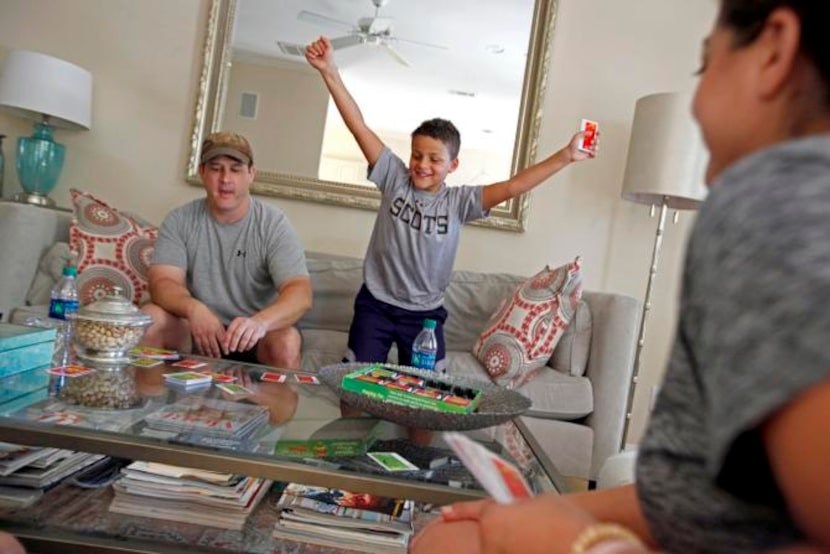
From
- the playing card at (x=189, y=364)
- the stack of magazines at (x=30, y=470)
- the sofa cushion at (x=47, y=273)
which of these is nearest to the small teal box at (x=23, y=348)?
the stack of magazines at (x=30, y=470)

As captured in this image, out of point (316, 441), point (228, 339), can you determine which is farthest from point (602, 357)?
point (316, 441)

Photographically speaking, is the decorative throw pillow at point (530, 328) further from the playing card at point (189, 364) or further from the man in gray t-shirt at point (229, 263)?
the playing card at point (189, 364)

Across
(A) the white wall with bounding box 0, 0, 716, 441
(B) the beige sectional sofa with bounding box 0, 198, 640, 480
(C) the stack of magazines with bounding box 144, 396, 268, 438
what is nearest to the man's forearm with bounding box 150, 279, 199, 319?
(B) the beige sectional sofa with bounding box 0, 198, 640, 480

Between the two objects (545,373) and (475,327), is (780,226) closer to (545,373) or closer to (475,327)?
(545,373)

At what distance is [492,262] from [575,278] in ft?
2.46

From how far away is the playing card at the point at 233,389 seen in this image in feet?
4.18

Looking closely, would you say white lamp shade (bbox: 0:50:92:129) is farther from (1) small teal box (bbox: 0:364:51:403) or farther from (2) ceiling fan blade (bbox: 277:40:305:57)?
(1) small teal box (bbox: 0:364:51:403)

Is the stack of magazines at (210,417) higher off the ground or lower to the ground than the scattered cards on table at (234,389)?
higher

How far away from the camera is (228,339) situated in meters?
1.75

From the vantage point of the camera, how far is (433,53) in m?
3.00

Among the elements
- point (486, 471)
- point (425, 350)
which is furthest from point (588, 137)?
point (486, 471)

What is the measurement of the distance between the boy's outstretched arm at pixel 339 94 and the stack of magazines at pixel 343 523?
1.46 m

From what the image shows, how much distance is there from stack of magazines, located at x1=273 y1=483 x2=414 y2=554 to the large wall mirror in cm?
195

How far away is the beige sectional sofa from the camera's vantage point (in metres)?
2.12
